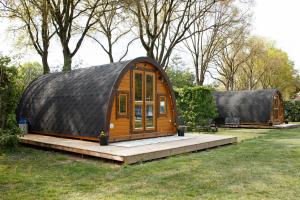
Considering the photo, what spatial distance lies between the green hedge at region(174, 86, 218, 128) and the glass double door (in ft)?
20.2

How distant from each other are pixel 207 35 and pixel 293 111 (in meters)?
10.4

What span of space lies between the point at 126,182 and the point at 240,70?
38.0 meters

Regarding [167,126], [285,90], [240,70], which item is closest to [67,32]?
[167,126]

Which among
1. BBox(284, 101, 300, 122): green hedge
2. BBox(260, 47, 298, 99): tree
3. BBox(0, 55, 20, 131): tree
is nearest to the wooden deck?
BBox(0, 55, 20, 131): tree

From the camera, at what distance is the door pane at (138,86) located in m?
10.8

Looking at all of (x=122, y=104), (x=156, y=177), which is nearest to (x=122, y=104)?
(x=122, y=104)

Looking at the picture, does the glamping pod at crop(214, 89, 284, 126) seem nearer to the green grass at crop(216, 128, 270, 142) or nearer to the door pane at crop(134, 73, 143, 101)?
the green grass at crop(216, 128, 270, 142)

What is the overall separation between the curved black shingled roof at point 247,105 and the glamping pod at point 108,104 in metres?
9.88

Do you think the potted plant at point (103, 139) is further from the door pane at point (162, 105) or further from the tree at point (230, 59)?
the tree at point (230, 59)

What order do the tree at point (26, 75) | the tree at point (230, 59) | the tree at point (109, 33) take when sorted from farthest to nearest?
the tree at point (230, 59), the tree at point (109, 33), the tree at point (26, 75)

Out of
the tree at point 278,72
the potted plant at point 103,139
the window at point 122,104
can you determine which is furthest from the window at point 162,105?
the tree at point 278,72

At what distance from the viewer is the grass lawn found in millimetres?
5129

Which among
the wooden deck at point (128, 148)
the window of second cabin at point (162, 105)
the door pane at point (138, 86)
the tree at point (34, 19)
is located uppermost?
the tree at point (34, 19)

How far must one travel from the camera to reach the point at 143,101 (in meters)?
11.0
